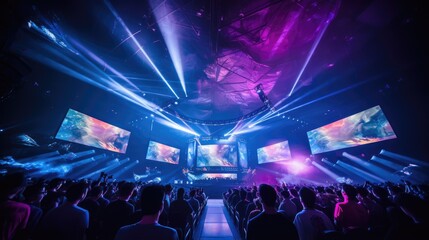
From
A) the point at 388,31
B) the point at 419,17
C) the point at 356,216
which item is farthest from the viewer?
the point at 388,31

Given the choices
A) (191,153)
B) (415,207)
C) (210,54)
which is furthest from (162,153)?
(415,207)

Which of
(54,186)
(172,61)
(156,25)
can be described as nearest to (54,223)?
(54,186)

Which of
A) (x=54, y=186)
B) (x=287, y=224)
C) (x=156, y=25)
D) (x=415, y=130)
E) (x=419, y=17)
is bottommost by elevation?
(x=287, y=224)

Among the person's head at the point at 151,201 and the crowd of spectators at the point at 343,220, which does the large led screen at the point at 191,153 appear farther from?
the person's head at the point at 151,201

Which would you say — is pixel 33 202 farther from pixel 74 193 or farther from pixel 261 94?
pixel 261 94

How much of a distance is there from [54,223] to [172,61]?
806 centimetres

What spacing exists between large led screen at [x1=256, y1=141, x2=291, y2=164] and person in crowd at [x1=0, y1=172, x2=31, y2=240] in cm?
1817

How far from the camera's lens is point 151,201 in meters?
1.60

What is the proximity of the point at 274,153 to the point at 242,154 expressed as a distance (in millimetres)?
3935

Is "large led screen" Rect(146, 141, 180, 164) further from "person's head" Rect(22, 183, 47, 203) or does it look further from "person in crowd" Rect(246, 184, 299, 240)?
"person in crowd" Rect(246, 184, 299, 240)

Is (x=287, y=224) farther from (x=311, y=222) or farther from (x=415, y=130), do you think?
(x=415, y=130)

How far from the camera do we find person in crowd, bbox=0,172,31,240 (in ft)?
6.16

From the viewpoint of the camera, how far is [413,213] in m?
2.01

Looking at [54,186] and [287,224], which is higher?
[54,186]
